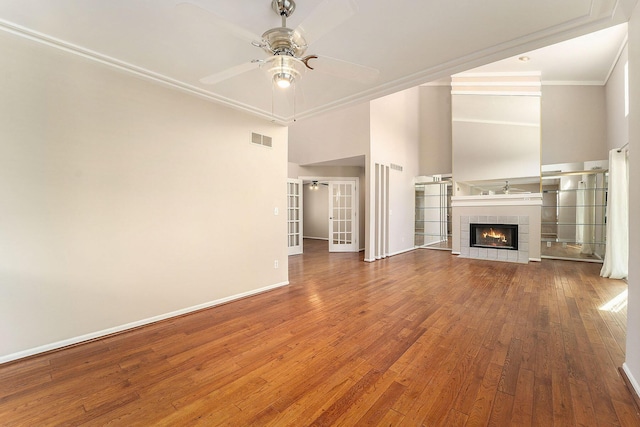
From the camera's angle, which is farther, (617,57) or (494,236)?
(494,236)

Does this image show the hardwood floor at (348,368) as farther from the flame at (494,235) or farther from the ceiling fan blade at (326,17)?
the flame at (494,235)

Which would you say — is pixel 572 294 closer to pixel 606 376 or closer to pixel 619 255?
pixel 619 255

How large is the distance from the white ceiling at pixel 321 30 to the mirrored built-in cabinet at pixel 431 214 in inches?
238

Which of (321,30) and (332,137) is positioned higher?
(332,137)

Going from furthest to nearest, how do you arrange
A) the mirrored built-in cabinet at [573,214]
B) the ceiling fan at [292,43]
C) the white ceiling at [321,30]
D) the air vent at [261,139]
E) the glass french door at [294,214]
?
the glass french door at [294,214] → the mirrored built-in cabinet at [573,214] → the air vent at [261,139] → the white ceiling at [321,30] → the ceiling fan at [292,43]

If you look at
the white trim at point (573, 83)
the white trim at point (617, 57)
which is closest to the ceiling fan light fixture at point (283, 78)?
the white trim at point (617, 57)

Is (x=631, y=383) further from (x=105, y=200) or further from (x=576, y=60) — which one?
(x=576, y=60)

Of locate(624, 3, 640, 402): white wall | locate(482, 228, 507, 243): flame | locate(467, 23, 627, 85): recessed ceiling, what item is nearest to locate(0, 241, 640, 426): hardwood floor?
locate(624, 3, 640, 402): white wall

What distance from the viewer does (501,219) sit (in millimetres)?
6465

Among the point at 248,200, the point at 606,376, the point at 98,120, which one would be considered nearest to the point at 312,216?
the point at 248,200

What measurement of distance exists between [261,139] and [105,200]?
206 cm

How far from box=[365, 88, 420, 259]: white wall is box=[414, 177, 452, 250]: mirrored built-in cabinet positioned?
0.45 metres

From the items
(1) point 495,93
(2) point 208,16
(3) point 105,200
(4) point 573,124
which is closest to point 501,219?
Answer: (4) point 573,124

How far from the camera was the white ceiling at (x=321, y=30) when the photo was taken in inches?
70.4
